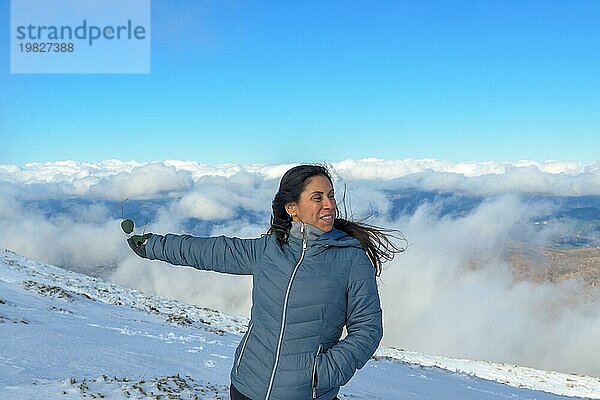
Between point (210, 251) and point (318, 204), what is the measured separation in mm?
857

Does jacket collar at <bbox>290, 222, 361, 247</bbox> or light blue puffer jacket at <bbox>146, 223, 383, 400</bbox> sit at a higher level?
jacket collar at <bbox>290, 222, 361, 247</bbox>

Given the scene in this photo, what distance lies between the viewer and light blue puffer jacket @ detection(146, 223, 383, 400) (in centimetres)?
325

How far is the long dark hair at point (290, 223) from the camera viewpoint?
349 cm

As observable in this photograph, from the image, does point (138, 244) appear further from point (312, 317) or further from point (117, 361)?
point (117, 361)

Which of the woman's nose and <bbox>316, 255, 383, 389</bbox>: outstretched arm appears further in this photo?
the woman's nose

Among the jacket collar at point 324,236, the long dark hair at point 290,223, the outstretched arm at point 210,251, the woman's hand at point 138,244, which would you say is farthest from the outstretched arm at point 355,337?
the woman's hand at point 138,244

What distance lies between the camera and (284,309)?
3295 mm

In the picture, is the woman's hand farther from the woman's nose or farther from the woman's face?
the woman's nose

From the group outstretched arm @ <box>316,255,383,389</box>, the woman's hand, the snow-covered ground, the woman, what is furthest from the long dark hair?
the snow-covered ground

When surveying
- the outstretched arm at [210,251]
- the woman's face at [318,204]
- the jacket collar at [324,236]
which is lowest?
the outstretched arm at [210,251]

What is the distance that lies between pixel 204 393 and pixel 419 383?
25.9ft

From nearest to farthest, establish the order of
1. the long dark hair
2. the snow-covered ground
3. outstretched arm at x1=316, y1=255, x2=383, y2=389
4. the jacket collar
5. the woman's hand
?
outstretched arm at x1=316, y1=255, x2=383, y2=389
the jacket collar
the long dark hair
the woman's hand
the snow-covered ground

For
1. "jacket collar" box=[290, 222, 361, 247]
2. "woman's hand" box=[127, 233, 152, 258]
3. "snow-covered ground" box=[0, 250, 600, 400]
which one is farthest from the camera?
"snow-covered ground" box=[0, 250, 600, 400]

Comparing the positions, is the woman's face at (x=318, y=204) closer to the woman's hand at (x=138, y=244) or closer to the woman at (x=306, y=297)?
the woman at (x=306, y=297)
